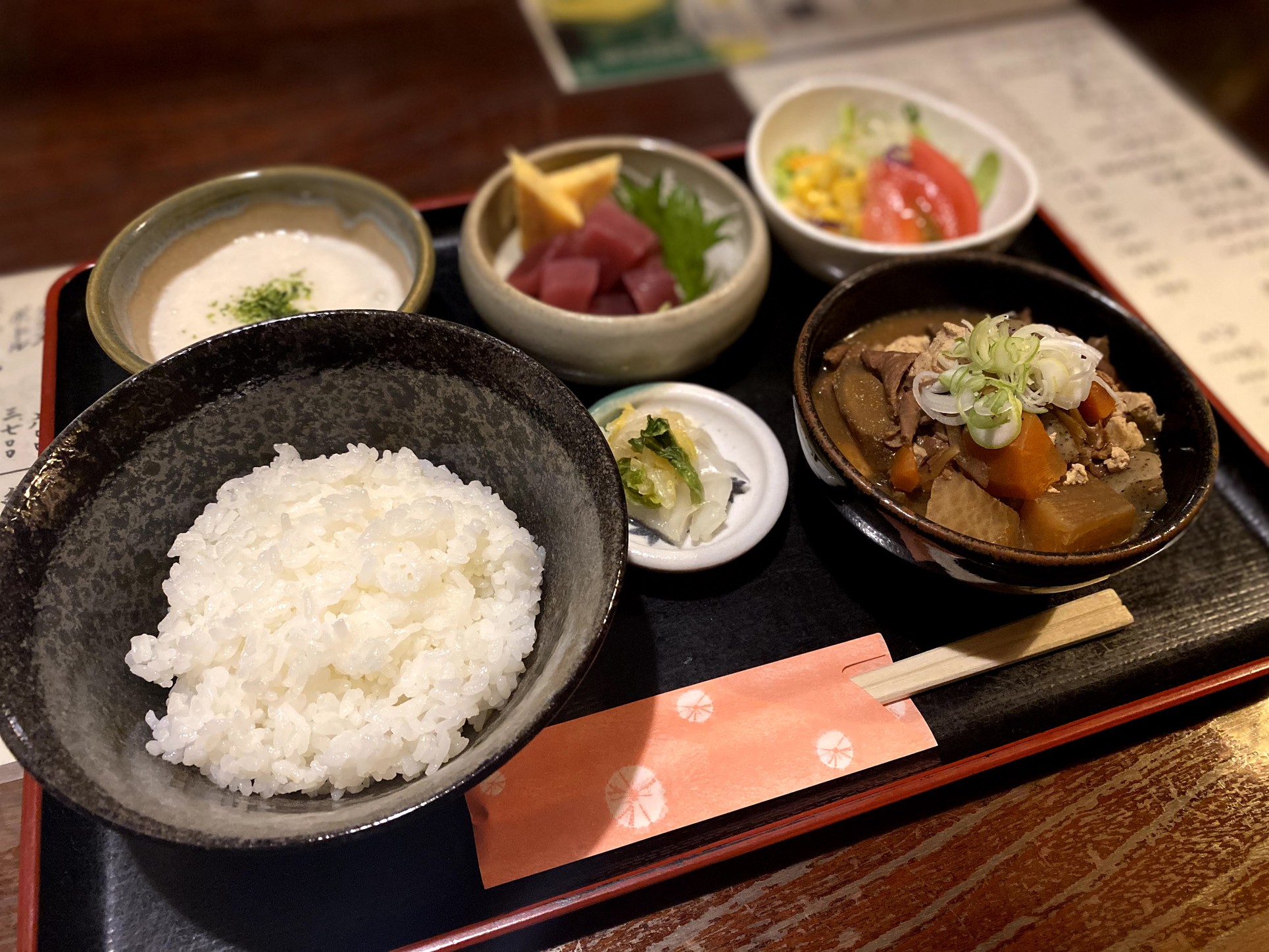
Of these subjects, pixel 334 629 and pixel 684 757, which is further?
pixel 684 757

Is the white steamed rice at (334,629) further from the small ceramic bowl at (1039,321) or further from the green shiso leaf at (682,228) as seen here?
the green shiso leaf at (682,228)

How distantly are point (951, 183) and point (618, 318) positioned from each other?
5.01 feet

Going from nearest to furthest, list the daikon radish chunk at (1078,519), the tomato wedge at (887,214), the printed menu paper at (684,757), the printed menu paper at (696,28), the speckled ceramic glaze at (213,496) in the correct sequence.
→ the speckled ceramic glaze at (213,496) → the printed menu paper at (684,757) → the daikon radish chunk at (1078,519) → the tomato wedge at (887,214) → the printed menu paper at (696,28)

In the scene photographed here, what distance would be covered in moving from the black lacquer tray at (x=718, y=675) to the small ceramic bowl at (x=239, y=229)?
0.76ft

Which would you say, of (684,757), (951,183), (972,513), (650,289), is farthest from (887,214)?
(684,757)

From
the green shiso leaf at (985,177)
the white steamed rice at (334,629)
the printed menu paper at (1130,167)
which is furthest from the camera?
the printed menu paper at (1130,167)

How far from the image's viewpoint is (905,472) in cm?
191

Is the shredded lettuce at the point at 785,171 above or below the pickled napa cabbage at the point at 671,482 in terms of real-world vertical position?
above

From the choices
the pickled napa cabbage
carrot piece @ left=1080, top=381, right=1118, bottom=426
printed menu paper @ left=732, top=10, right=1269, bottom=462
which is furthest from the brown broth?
printed menu paper @ left=732, top=10, right=1269, bottom=462

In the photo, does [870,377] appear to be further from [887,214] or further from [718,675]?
[887,214]

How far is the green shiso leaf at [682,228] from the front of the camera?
258 centimetres

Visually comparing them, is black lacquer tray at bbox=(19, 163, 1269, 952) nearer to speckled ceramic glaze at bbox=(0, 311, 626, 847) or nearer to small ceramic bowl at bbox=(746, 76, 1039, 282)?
speckled ceramic glaze at bbox=(0, 311, 626, 847)

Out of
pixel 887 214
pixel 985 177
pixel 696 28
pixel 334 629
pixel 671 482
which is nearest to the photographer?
pixel 334 629

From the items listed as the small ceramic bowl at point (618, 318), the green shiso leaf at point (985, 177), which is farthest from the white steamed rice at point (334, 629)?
the green shiso leaf at point (985, 177)
